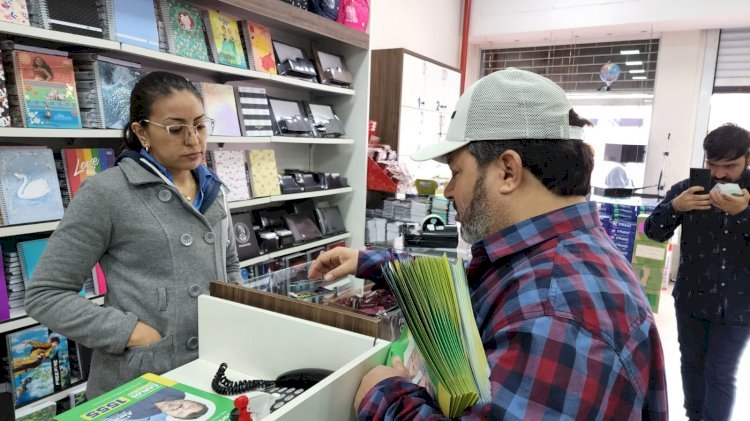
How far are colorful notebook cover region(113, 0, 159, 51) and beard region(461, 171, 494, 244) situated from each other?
181 centimetres

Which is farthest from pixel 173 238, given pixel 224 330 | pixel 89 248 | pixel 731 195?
pixel 731 195

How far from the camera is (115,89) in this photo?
202 centimetres

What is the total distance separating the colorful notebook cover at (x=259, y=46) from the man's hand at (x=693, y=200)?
237 cm

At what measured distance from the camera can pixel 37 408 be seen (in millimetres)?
1889

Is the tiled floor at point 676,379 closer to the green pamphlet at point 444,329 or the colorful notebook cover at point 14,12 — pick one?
the green pamphlet at point 444,329

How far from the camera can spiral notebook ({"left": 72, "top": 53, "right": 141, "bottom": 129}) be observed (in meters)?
1.96

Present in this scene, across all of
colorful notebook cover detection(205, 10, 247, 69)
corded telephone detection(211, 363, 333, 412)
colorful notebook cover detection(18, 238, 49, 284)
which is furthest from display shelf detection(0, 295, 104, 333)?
colorful notebook cover detection(205, 10, 247, 69)

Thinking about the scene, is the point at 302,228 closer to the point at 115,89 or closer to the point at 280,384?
the point at 115,89

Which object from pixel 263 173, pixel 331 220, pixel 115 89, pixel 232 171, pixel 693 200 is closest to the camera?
pixel 115 89

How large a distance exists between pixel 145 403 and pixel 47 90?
1497mm

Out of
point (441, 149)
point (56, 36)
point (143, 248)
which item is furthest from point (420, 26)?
point (441, 149)

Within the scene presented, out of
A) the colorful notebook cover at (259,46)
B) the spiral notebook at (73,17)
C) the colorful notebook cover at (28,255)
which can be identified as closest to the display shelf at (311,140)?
the colorful notebook cover at (259,46)

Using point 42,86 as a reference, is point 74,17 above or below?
above

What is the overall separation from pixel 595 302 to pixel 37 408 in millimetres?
2184
